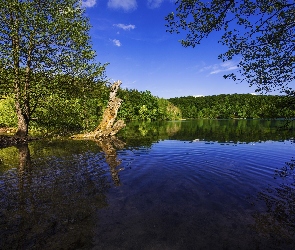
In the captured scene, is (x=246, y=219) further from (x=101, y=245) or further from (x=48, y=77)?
(x=48, y=77)

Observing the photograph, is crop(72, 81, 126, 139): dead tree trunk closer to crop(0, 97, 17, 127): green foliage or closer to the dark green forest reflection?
the dark green forest reflection

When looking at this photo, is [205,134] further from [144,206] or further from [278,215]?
[144,206]

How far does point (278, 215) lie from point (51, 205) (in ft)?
30.6

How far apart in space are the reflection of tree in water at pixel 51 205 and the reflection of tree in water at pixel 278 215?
608 cm

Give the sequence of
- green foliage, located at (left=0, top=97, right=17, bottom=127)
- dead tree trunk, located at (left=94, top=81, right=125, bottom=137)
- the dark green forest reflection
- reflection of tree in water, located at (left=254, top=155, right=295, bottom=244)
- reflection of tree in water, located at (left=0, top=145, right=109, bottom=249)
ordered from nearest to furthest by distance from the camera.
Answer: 1. reflection of tree in water, located at (left=0, top=145, right=109, bottom=249)
2. reflection of tree in water, located at (left=254, top=155, right=295, bottom=244)
3. the dark green forest reflection
4. green foliage, located at (left=0, top=97, right=17, bottom=127)
5. dead tree trunk, located at (left=94, top=81, right=125, bottom=137)

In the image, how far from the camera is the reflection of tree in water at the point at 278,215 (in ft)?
23.1

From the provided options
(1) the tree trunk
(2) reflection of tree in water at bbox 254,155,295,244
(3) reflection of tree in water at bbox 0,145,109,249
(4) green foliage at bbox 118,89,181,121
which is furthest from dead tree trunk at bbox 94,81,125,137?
(4) green foliage at bbox 118,89,181,121

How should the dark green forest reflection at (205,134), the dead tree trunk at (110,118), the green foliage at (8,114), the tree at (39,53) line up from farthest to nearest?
1. the dead tree trunk at (110,118)
2. the green foliage at (8,114)
3. the dark green forest reflection at (205,134)
4. the tree at (39,53)

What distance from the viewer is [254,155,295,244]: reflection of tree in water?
703 centimetres

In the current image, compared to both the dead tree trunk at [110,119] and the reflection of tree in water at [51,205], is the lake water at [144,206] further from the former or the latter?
the dead tree trunk at [110,119]

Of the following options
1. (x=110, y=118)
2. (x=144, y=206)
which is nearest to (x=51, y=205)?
(x=144, y=206)

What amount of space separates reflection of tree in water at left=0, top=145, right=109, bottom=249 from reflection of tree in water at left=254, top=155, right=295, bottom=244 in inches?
239

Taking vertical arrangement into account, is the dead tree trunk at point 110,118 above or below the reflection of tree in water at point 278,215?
above

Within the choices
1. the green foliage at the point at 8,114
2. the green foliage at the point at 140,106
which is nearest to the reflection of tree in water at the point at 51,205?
the green foliage at the point at 8,114
